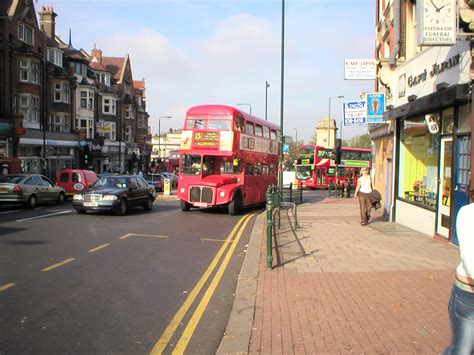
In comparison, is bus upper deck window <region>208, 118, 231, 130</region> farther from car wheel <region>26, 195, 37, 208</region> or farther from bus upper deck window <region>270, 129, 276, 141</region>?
car wheel <region>26, 195, 37, 208</region>

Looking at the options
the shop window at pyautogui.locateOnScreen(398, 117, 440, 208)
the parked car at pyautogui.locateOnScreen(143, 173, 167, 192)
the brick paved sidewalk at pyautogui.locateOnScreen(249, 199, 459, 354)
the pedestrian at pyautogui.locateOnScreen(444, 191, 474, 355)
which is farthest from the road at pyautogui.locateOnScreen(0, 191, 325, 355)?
the parked car at pyautogui.locateOnScreen(143, 173, 167, 192)

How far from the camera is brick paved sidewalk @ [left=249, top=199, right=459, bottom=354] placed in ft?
14.6

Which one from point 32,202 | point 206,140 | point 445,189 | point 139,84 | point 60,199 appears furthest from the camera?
point 139,84

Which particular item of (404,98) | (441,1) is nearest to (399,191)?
(404,98)

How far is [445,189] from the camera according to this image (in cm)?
1022

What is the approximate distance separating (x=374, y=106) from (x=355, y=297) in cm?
1141

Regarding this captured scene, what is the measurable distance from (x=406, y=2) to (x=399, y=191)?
5.65 m

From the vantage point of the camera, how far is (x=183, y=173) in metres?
19.0

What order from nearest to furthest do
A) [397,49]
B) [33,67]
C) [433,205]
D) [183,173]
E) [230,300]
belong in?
1. [230,300]
2. [433,205]
3. [397,49]
4. [183,173]
5. [33,67]

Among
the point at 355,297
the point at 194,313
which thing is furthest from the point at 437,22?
the point at 194,313

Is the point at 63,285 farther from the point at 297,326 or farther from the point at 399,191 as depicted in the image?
the point at 399,191

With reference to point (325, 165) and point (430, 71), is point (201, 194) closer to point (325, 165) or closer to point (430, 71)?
point (430, 71)

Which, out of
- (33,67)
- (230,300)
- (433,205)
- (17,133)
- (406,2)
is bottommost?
(230,300)

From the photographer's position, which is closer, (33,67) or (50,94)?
(33,67)
